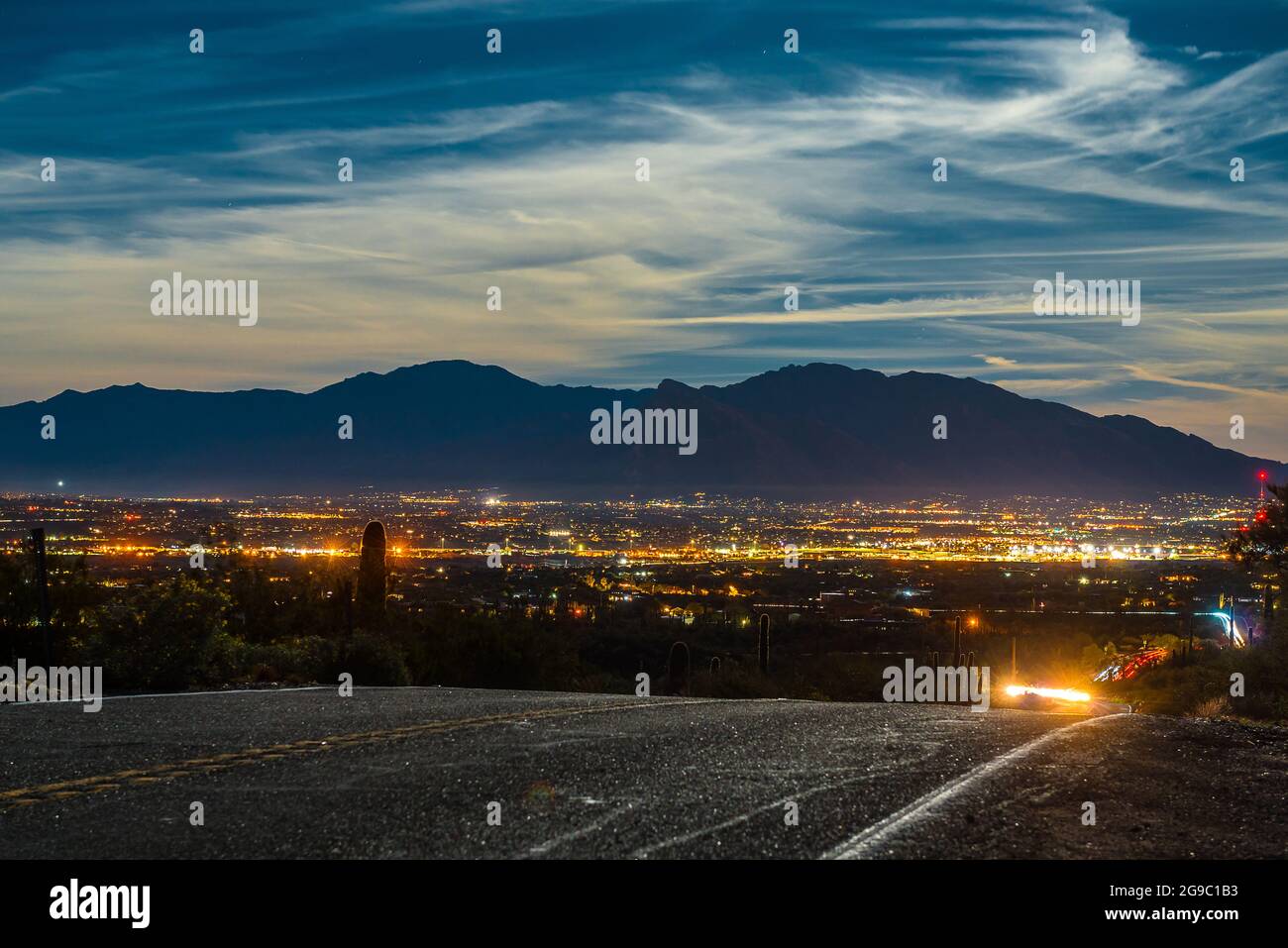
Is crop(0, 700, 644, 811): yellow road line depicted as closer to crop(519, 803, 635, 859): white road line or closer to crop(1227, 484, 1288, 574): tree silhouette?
crop(519, 803, 635, 859): white road line

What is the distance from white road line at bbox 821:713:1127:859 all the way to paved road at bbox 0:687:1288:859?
27 mm

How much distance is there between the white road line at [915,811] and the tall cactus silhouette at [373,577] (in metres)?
20.8

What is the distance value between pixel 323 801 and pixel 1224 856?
5.66m

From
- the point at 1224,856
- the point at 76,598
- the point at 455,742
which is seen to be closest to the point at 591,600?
the point at 76,598

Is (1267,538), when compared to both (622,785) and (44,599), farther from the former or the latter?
(44,599)

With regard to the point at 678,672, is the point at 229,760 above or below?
above

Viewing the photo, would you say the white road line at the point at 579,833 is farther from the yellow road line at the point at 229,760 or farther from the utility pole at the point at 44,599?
the utility pole at the point at 44,599

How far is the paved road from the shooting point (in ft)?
25.5

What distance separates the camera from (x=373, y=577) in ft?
100

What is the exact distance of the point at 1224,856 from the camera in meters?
7.67

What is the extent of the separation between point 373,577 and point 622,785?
72.4 feet

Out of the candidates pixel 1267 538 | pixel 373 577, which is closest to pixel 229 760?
pixel 373 577

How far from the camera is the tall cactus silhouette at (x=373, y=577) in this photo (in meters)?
30.3
